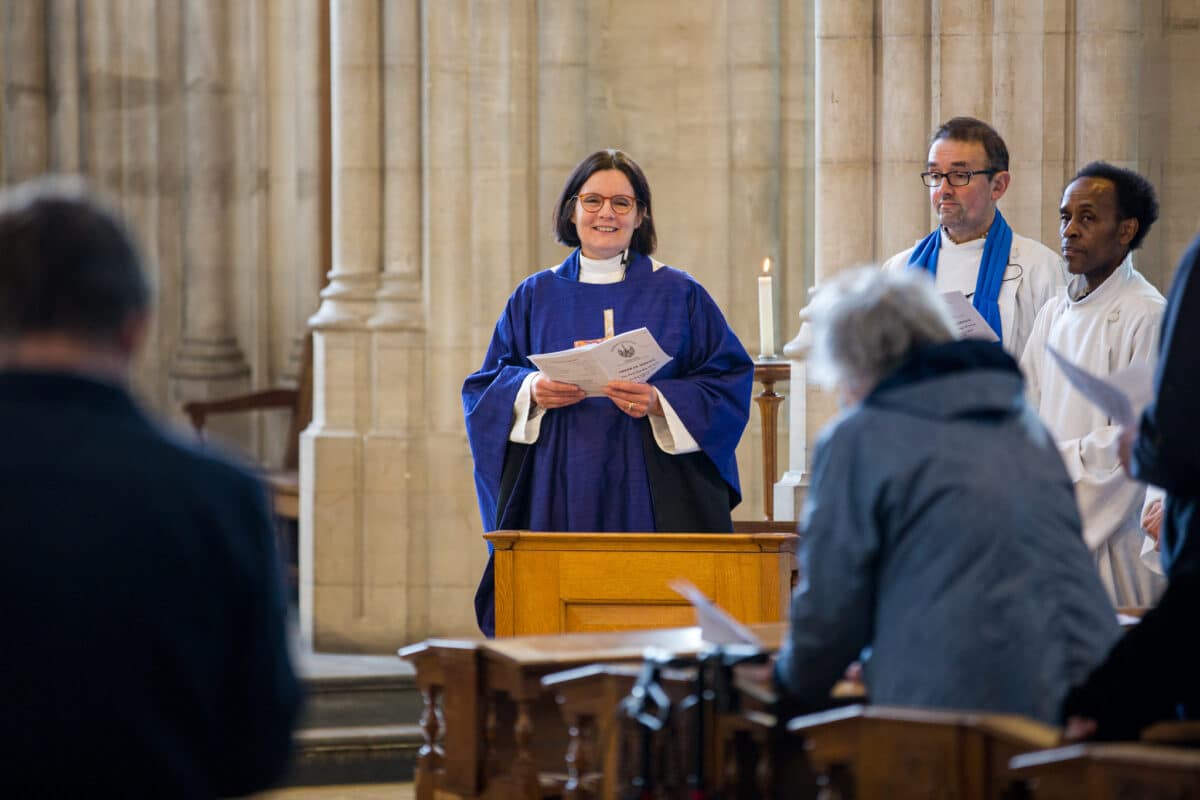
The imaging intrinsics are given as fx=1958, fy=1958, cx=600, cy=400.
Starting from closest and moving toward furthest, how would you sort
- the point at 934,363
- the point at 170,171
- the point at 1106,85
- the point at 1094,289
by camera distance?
the point at 934,363 < the point at 1094,289 < the point at 1106,85 < the point at 170,171

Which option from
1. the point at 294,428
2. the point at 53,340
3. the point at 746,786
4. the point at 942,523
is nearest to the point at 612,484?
the point at 746,786

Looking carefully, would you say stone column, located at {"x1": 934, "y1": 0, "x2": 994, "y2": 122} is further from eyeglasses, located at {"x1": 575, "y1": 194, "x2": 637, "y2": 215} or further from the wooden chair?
the wooden chair

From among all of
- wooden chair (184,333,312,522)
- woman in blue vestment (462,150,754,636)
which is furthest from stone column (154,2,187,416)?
woman in blue vestment (462,150,754,636)

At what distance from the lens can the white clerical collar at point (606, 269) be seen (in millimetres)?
5684

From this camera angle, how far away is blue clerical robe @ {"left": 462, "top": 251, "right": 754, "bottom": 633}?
5.50 metres

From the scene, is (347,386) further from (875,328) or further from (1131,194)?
(875,328)

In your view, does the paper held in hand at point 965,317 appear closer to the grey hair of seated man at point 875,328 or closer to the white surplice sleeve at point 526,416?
the white surplice sleeve at point 526,416

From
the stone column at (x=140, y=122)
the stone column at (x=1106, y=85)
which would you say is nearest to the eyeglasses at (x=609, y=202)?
the stone column at (x=1106, y=85)

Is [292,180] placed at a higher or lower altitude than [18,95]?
lower

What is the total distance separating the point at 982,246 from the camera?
5.50 m

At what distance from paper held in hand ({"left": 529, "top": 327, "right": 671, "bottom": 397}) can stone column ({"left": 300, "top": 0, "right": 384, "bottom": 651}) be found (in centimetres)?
313

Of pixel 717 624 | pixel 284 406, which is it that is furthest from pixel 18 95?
pixel 717 624

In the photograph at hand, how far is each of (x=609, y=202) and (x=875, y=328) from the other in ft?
8.14

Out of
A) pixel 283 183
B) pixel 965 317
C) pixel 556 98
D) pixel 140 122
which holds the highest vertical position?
pixel 140 122
